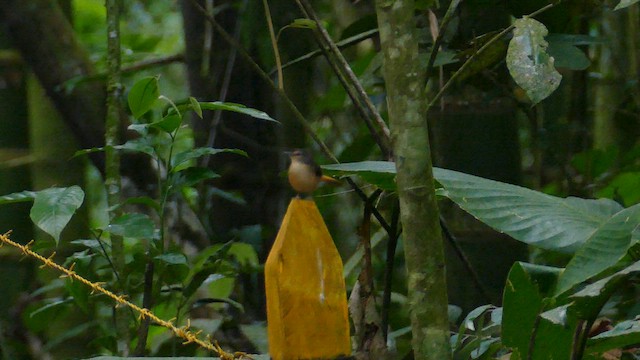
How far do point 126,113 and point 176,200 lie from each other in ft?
0.64

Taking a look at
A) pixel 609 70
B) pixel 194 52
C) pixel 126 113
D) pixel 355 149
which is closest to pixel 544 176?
pixel 609 70

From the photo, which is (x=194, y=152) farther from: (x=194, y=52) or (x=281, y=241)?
(x=194, y=52)

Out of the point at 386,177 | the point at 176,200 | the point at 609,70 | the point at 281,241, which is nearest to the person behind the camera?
the point at 281,241

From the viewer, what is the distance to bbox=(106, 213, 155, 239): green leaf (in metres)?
1.09

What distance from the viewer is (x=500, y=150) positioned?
161 cm

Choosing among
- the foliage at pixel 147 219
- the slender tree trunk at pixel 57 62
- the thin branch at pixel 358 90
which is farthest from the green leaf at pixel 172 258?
the slender tree trunk at pixel 57 62

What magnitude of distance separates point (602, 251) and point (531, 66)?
227 millimetres

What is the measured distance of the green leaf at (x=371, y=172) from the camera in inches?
34.0

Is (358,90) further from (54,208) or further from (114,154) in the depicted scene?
(114,154)

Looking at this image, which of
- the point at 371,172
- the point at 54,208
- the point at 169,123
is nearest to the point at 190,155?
the point at 169,123

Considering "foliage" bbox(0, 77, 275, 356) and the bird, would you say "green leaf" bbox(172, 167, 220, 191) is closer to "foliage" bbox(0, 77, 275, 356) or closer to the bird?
"foliage" bbox(0, 77, 275, 356)

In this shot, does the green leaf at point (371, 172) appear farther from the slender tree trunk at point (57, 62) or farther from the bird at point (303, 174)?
the slender tree trunk at point (57, 62)

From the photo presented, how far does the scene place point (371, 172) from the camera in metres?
0.88

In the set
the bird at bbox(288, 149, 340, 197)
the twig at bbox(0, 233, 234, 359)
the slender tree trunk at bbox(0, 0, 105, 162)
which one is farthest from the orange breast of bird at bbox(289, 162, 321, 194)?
the slender tree trunk at bbox(0, 0, 105, 162)
